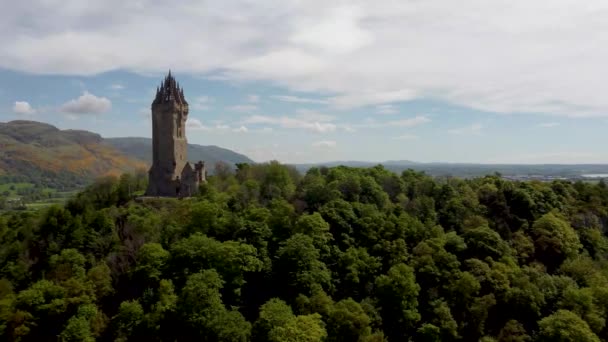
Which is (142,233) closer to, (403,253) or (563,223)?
(403,253)

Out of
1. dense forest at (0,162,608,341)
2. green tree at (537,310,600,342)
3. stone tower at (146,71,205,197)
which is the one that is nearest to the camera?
green tree at (537,310,600,342)

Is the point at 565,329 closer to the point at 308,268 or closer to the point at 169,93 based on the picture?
the point at 308,268

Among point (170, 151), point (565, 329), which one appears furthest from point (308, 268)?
point (170, 151)

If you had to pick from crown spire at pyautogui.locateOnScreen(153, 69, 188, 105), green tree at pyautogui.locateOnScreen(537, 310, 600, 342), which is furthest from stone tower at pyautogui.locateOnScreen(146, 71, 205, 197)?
green tree at pyautogui.locateOnScreen(537, 310, 600, 342)

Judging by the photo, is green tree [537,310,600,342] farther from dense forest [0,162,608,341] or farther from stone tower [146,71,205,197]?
stone tower [146,71,205,197]

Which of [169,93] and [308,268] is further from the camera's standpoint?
[169,93]

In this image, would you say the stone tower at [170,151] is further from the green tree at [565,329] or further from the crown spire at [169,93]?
the green tree at [565,329]
